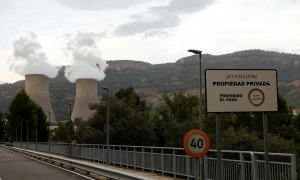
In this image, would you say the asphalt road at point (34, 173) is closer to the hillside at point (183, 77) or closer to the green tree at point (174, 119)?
the green tree at point (174, 119)

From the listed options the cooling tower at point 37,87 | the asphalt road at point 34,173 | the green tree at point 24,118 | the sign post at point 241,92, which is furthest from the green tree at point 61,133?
the sign post at point 241,92

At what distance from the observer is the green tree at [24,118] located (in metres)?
107

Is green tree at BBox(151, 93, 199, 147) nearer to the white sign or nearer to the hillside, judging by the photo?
the white sign

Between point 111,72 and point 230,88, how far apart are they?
18788 centimetres

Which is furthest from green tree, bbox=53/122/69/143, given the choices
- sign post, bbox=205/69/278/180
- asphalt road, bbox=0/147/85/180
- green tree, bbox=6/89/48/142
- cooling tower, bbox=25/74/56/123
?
sign post, bbox=205/69/278/180

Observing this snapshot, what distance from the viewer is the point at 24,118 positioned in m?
112

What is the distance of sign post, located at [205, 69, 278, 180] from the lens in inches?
393

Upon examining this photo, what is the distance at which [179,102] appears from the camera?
7725 cm

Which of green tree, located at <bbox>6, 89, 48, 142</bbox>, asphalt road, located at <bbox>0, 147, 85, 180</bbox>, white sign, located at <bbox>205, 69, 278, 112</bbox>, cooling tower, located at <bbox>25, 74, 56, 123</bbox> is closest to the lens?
white sign, located at <bbox>205, 69, 278, 112</bbox>

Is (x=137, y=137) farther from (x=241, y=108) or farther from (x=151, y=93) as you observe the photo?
(x=151, y=93)

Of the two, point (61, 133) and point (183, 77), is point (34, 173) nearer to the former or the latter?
point (61, 133)

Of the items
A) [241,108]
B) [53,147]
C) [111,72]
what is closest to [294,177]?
[241,108]

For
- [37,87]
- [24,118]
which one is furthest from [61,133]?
[37,87]

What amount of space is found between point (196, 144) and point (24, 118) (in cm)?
10701
